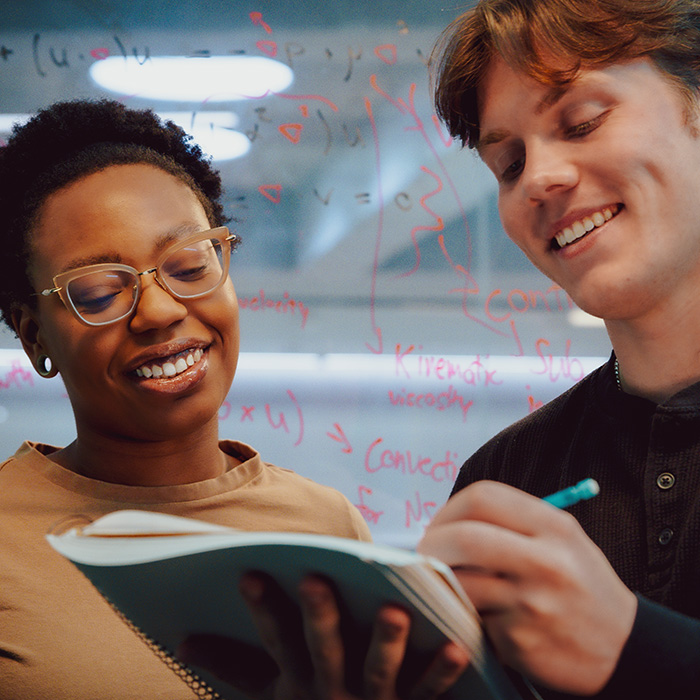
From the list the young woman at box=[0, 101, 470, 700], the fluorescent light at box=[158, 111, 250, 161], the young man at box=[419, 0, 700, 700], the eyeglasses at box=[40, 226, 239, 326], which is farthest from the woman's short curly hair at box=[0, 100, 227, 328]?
the fluorescent light at box=[158, 111, 250, 161]

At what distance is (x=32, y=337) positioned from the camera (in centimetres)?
100

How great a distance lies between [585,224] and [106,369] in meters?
0.64

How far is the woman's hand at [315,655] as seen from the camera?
1.46ft

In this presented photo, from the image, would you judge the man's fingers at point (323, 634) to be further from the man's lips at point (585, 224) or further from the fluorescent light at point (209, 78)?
the fluorescent light at point (209, 78)

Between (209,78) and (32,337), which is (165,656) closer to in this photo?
(32,337)

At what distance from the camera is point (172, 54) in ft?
5.61

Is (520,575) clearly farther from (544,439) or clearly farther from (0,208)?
(0,208)

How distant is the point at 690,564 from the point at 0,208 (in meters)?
1.02

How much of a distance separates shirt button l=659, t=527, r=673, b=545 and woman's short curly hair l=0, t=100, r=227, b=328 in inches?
31.1

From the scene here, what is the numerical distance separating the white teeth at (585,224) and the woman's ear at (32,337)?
2.41 feet

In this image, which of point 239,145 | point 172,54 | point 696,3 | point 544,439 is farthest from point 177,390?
point 172,54

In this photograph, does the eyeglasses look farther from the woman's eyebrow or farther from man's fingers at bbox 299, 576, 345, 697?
man's fingers at bbox 299, 576, 345, 697

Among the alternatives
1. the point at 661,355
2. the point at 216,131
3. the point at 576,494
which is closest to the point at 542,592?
the point at 576,494

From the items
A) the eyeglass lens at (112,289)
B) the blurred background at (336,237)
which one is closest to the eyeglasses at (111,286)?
the eyeglass lens at (112,289)
